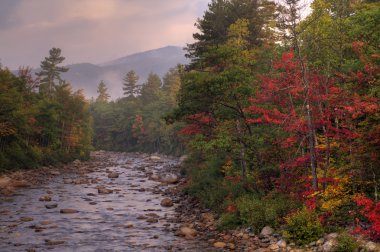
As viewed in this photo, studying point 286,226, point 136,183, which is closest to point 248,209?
point 286,226

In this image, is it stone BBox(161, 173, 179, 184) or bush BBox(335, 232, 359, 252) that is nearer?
bush BBox(335, 232, 359, 252)

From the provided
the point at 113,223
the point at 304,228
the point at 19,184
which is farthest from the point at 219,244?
the point at 19,184

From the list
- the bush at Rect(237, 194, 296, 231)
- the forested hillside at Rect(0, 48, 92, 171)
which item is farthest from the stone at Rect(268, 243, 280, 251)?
the forested hillside at Rect(0, 48, 92, 171)

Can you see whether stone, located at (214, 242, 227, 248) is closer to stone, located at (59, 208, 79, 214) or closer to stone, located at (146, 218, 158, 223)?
stone, located at (146, 218, 158, 223)

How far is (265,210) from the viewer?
16438 millimetres

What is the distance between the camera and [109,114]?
108 m

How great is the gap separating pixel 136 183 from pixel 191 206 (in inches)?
555

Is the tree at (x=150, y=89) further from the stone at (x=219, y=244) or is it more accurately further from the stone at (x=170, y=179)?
the stone at (x=219, y=244)

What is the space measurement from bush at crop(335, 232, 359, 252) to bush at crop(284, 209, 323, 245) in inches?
55.6

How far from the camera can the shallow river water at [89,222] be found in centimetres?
1580

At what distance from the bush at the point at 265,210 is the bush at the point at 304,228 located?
1408 millimetres

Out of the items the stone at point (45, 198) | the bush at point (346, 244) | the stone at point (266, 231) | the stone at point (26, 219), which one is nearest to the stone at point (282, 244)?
the stone at point (266, 231)

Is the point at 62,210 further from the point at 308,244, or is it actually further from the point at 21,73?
the point at 21,73

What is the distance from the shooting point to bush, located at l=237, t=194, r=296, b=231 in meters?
16.0
